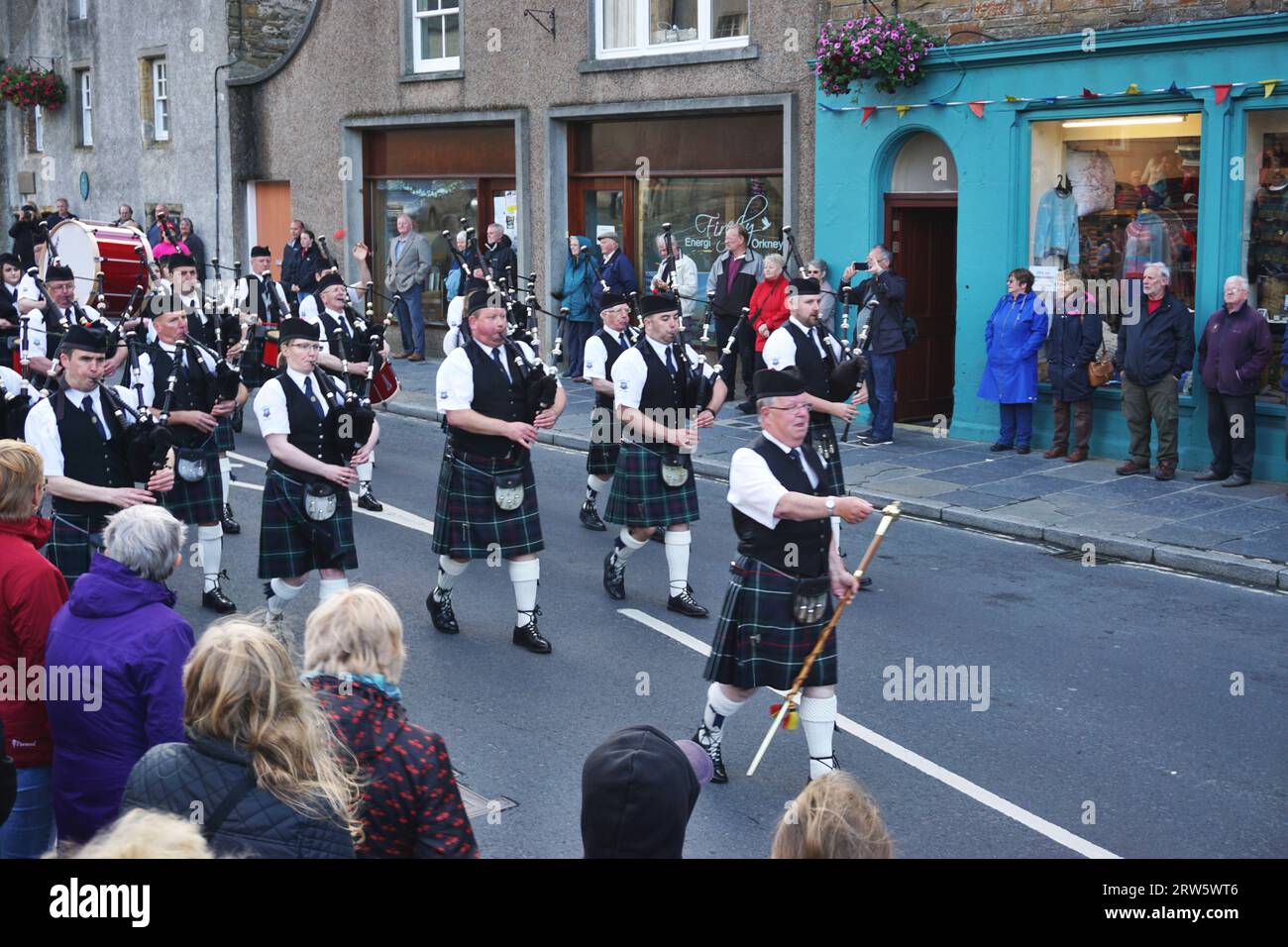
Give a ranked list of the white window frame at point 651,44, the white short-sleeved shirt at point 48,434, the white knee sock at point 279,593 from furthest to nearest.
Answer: the white window frame at point 651,44, the white knee sock at point 279,593, the white short-sleeved shirt at point 48,434

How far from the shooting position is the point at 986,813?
630 centimetres

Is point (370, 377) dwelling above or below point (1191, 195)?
below

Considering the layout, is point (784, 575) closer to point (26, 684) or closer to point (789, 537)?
point (789, 537)

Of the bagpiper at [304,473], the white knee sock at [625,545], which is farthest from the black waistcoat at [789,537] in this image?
the white knee sock at [625,545]

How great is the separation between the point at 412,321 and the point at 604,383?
1194 centimetres

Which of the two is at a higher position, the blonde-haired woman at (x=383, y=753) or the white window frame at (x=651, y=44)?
the white window frame at (x=651, y=44)

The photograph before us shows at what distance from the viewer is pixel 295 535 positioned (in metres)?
8.24

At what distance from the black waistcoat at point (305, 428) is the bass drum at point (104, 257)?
11966 millimetres

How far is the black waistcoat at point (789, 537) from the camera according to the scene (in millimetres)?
6398

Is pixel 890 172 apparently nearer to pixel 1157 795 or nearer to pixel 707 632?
pixel 707 632

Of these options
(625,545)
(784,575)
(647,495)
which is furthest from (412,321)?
(784,575)

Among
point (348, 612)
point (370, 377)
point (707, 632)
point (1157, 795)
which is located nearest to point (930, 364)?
point (370, 377)

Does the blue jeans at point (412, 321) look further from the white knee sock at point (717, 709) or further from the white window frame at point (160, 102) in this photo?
the white knee sock at point (717, 709)
